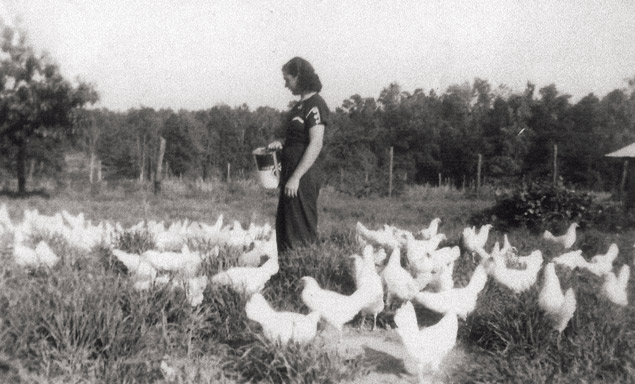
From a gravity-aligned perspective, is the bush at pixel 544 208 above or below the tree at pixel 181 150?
below

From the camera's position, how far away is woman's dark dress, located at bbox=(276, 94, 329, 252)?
13.7 ft

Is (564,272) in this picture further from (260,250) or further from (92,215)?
(92,215)

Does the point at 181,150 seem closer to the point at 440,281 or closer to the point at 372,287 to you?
the point at 440,281

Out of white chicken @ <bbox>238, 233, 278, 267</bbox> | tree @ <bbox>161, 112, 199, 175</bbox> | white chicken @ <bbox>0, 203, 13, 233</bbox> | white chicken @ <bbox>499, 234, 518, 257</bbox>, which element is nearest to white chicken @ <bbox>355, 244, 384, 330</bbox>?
white chicken @ <bbox>238, 233, 278, 267</bbox>

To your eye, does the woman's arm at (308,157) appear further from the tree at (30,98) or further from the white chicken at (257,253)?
the tree at (30,98)

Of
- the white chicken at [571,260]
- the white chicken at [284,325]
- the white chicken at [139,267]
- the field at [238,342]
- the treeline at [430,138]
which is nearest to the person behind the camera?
the field at [238,342]

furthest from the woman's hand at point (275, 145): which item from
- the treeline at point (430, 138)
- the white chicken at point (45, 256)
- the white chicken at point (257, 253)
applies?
the treeline at point (430, 138)

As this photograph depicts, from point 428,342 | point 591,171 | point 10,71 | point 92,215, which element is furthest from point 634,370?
point 591,171

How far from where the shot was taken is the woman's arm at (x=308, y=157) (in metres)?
4.07

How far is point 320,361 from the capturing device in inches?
101

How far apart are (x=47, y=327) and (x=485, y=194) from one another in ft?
55.3

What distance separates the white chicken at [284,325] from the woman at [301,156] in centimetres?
143

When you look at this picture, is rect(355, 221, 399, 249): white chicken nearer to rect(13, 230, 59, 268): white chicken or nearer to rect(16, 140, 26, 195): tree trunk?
rect(13, 230, 59, 268): white chicken

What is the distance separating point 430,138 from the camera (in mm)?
39281
